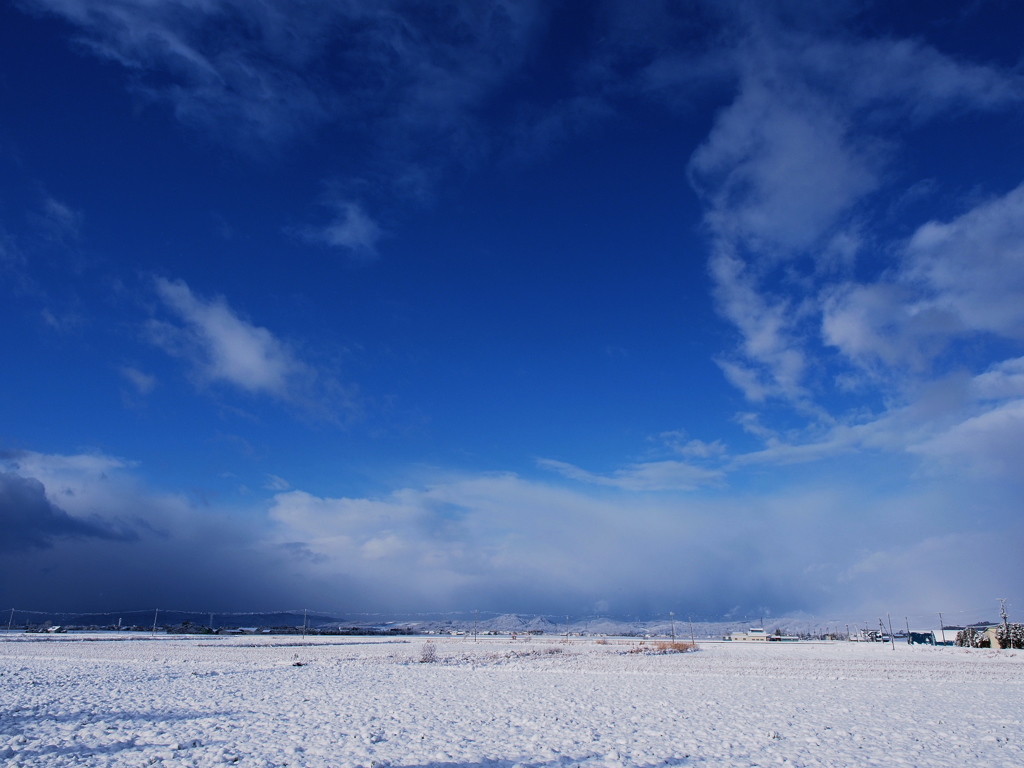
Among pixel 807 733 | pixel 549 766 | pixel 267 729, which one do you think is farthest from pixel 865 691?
pixel 267 729

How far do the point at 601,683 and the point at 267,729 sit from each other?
56.2ft

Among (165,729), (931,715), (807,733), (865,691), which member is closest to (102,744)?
(165,729)

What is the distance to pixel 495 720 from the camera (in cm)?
1617

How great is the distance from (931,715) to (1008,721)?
1865 mm

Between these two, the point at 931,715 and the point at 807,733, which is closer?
the point at 807,733

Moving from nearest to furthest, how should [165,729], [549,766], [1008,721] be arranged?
[549,766] < [165,729] < [1008,721]

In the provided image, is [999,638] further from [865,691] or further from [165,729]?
[165,729]

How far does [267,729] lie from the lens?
1439cm

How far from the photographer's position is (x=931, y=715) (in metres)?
17.8

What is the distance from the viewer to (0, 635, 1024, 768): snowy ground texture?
1203 centimetres

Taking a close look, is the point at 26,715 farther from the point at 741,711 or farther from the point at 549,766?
the point at 741,711

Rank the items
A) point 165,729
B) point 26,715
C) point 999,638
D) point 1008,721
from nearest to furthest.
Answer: point 165,729
point 26,715
point 1008,721
point 999,638

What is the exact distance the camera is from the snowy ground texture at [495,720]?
12.0m

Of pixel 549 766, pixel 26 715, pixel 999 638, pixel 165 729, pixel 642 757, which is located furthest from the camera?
pixel 999 638
